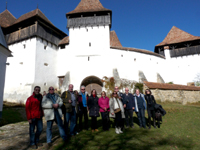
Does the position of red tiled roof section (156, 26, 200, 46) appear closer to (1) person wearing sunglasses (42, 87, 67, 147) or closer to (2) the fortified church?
(2) the fortified church

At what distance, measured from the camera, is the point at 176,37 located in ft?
74.3

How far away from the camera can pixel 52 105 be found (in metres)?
3.91

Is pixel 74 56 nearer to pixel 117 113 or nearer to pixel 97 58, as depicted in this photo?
pixel 97 58

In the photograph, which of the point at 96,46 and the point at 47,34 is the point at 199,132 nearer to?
the point at 96,46

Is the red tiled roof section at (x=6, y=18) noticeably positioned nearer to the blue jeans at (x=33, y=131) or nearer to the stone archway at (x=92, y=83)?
the stone archway at (x=92, y=83)

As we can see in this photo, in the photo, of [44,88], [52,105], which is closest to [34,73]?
[44,88]

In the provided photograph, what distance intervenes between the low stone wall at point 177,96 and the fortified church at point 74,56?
1931 mm

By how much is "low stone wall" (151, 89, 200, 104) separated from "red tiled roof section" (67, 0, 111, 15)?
441 inches

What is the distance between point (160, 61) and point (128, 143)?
18.2 metres

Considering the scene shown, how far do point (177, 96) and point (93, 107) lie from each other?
40.2ft

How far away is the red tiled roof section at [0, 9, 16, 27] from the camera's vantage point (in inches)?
774

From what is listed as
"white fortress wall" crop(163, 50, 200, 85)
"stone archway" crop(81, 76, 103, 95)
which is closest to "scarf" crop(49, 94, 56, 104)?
"stone archway" crop(81, 76, 103, 95)

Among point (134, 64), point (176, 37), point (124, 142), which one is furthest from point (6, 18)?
point (176, 37)

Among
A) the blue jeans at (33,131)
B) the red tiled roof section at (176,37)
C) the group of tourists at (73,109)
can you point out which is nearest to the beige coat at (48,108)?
the group of tourists at (73,109)
